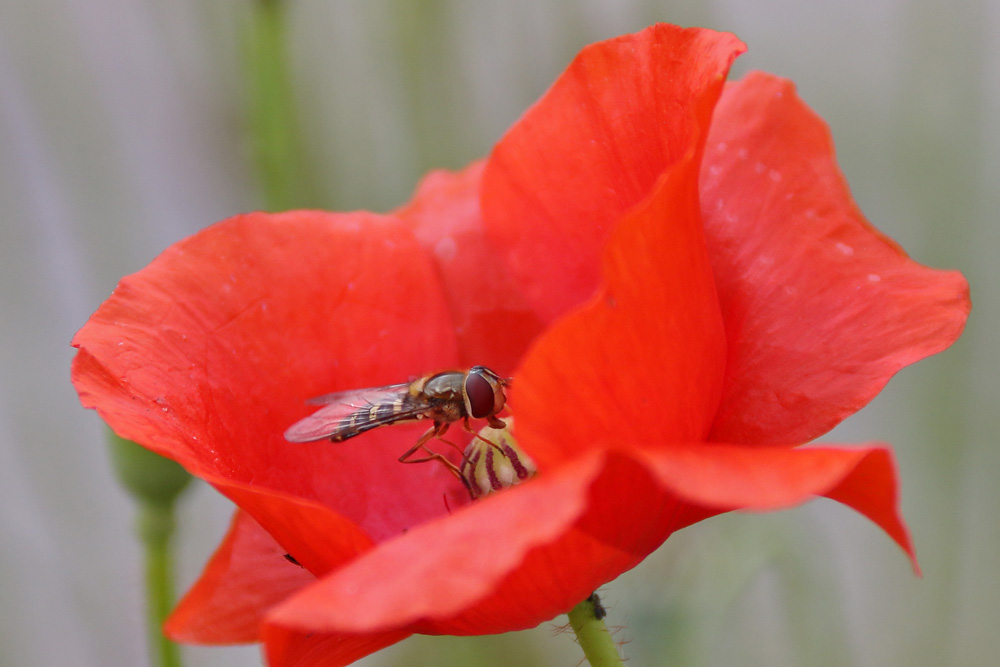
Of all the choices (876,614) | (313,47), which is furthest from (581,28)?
(876,614)

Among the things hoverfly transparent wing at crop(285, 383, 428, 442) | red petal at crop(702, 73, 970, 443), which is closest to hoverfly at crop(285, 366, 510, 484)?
hoverfly transparent wing at crop(285, 383, 428, 442)

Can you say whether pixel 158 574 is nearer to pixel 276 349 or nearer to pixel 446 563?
pixel 276 349

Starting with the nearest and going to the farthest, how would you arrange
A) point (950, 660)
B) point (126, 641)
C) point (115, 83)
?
point (950, 660)
point (126, 641)
point (115, 83)

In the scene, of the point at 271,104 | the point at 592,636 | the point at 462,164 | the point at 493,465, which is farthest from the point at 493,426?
the point at 462,164

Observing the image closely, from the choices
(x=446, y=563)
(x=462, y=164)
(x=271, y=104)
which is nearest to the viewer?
(x=446, y=563)

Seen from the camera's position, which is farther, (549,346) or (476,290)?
(476,290)

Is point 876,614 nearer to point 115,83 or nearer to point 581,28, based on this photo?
A: point 581,28

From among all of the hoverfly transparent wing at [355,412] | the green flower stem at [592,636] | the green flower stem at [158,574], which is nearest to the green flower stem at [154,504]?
the green flower stem at [158,574]
